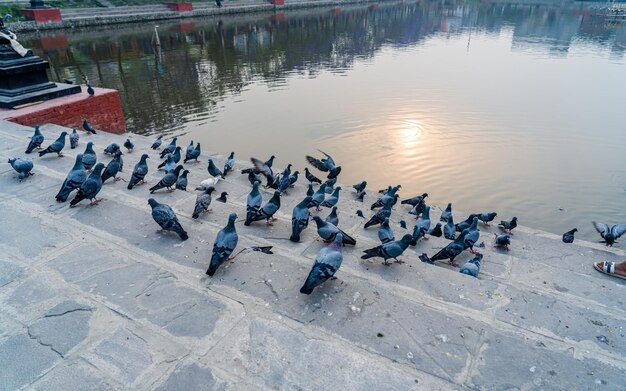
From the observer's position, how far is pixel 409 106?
1612 centimetres

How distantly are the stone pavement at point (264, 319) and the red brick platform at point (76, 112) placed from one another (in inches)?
184

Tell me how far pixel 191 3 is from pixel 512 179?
44238 millimetres

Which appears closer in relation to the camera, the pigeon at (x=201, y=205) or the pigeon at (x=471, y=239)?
the pigeon at (x=201, y=205)

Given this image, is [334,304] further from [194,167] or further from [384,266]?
[194,167]

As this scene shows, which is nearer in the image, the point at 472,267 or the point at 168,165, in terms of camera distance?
the point at 472,267

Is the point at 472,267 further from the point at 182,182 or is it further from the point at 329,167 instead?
the point at 329,167

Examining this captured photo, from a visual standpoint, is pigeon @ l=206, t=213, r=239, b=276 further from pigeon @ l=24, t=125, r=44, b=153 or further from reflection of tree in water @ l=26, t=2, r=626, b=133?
reflection of tree in water @ l=26, t=2, r=626, b=133

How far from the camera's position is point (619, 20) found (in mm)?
48938

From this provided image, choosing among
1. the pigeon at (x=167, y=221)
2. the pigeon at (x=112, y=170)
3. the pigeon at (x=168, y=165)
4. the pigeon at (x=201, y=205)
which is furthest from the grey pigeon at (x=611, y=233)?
the pigeon at (x=112, y=170)

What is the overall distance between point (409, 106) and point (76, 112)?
11995 millimetres

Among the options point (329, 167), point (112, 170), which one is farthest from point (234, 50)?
point (112, 170)

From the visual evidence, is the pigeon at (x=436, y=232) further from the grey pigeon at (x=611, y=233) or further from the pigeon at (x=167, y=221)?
the pigeon at (x=167, y=221)

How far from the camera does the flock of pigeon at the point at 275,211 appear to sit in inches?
155

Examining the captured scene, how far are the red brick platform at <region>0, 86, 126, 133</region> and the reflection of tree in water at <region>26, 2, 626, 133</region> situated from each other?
3.56 metres
